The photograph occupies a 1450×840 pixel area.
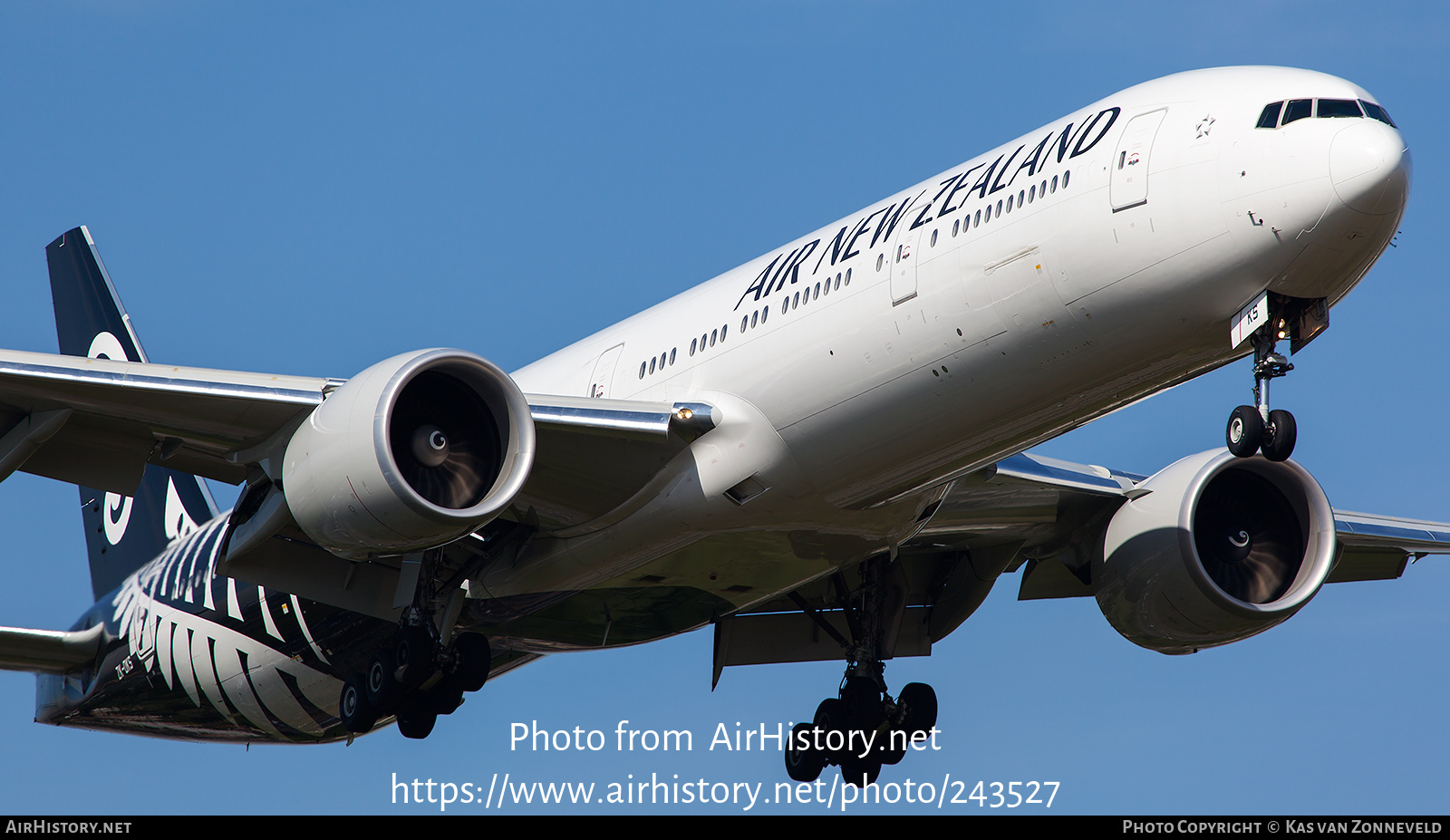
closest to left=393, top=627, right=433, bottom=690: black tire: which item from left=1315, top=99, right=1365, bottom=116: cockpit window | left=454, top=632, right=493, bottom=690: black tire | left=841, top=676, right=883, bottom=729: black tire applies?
left=454, top=632, right=493, bottom=690: black tire

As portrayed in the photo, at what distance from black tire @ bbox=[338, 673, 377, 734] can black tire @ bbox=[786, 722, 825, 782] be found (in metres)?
6.32

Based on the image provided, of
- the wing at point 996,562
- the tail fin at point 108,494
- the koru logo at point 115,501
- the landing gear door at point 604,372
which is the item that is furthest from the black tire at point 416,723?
the koru logo at point 115,501

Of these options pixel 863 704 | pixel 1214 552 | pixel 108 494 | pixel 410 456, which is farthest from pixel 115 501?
pixel 1214 552

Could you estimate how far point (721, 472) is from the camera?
1805cm

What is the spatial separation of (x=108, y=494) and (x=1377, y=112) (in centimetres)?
1982

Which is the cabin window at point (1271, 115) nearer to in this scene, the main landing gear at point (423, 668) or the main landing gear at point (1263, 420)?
the main landing gear at point (1263, 420)

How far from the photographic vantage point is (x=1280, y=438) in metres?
15.1

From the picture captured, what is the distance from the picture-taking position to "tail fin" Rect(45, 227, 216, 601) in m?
26.4

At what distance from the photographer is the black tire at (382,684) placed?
19.8m

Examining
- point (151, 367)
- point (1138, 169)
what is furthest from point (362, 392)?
point (1138, 169)

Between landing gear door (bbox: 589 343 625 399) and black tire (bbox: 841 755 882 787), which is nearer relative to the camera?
landing gear door (bbox: 589 343 625 399)

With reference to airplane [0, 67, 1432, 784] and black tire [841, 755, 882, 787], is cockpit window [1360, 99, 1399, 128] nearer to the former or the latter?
airplane [0, 67, 1432, 784]

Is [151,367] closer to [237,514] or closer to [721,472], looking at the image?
[237,514]

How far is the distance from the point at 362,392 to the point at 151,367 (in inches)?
105
